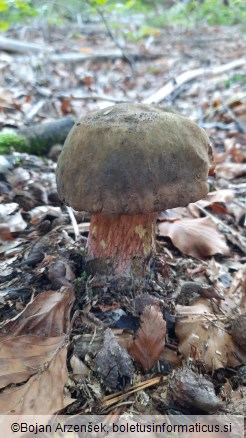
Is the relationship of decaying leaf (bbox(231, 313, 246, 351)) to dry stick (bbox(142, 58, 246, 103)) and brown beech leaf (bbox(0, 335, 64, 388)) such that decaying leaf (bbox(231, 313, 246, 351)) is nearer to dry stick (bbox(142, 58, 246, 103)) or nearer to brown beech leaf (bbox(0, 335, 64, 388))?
brown beech leaf (bbox(0, 335, 64, 388))

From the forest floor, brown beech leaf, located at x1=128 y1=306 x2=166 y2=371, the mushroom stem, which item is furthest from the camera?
the mushroom stem

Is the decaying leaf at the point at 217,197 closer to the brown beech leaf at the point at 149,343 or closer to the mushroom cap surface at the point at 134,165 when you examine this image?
the mushroom cap surface at the point at 134,165

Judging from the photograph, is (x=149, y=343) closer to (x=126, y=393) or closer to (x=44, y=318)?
(x=126, y=393)

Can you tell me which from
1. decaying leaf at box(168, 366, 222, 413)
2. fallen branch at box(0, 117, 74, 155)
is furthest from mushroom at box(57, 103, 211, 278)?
fallen branch at box(0, 117, 74, 155)

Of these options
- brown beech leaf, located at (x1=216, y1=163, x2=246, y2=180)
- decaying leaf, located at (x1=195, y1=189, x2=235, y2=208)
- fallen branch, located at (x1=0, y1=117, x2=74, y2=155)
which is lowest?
decaying leaf, located at (x1=195, y1=189, x2=235, y2=208)

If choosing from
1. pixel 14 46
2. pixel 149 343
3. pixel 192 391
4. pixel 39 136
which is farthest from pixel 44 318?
pixel 14 46

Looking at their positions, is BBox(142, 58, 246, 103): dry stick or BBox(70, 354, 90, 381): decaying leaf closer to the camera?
BBox(70, 354, 90, 381): decaying leaf

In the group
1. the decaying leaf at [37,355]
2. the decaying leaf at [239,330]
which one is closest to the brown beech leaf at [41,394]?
the decaying leaf at [37,355]
